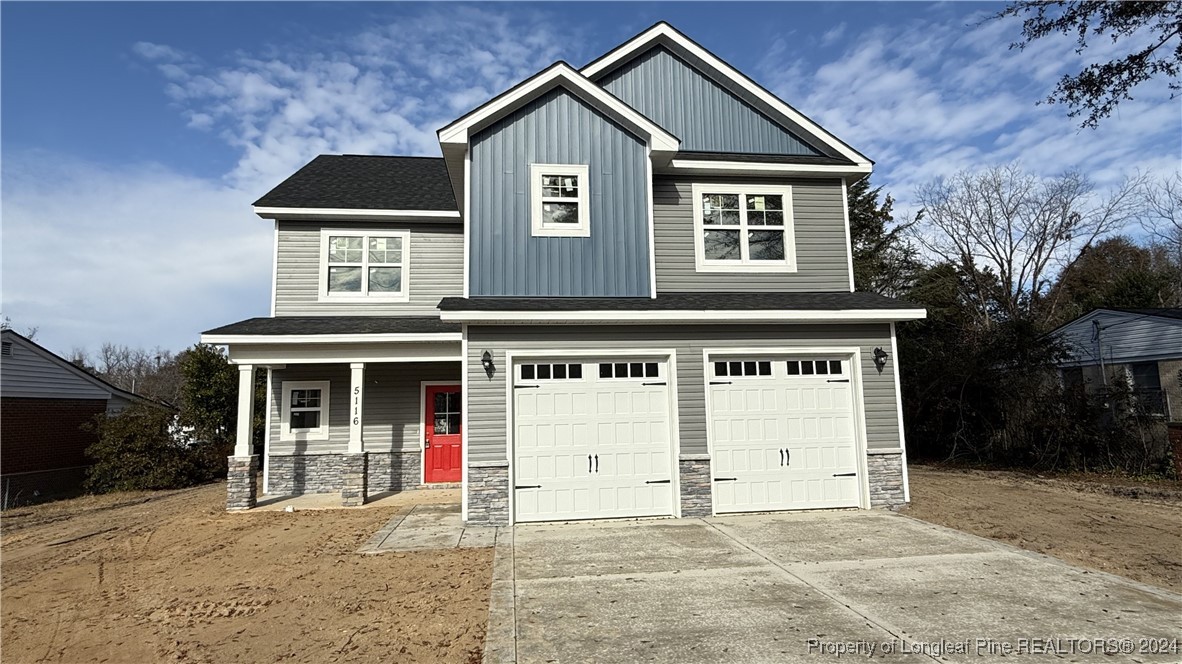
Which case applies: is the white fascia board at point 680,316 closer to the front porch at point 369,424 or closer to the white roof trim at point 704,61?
the front porch at point 369,424

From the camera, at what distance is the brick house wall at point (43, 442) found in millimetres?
14938

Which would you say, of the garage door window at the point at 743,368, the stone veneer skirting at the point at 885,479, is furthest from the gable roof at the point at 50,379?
the stone veneer skirting at the point at 885,479

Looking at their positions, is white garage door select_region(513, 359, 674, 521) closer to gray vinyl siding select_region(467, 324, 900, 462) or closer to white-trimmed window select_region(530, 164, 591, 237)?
gray vinyl siding select_region(467, 324, 900, 462)

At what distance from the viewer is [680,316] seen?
914cm

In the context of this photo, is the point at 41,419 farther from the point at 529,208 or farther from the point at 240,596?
the point at 529,208

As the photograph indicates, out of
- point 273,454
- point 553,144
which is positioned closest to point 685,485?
point 553,144


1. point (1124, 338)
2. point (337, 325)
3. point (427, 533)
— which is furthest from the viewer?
point (1124, 338)

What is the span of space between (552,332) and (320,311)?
6.15 metres

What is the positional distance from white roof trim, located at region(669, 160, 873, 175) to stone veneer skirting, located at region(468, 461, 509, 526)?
5.78 metres

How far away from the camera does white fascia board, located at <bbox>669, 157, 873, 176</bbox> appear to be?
10.6m

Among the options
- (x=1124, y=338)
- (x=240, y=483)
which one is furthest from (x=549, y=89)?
(x=1124, y=338)

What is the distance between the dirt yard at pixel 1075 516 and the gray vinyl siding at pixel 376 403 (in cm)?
927

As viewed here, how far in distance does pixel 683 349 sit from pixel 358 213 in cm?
759

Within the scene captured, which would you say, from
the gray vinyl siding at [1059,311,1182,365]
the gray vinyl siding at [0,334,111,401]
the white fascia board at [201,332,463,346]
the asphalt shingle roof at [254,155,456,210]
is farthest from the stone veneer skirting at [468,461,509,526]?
the gray vinyl siding at [1059,311,1182,365]
